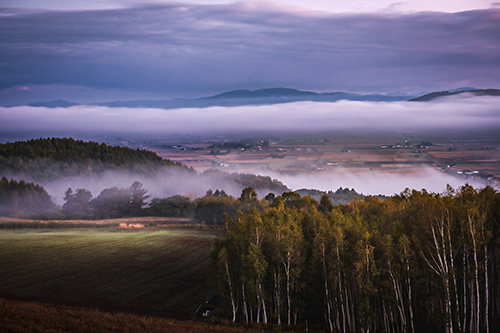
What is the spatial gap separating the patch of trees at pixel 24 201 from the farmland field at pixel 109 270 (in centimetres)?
6350

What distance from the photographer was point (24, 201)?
164875 millimetres

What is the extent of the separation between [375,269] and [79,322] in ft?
84.1

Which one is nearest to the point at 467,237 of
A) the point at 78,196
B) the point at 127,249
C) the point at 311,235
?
the point at 311,235

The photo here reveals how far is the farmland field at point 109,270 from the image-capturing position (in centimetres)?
4956

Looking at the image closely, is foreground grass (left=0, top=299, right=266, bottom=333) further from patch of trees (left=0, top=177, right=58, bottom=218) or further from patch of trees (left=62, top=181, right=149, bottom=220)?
patch of trees (left=0, top=177, right=58, bottom=218)

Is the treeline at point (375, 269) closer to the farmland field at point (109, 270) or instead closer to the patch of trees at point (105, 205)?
the farmland field at point (109, 270)

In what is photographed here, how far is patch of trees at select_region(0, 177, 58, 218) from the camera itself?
6097 inches

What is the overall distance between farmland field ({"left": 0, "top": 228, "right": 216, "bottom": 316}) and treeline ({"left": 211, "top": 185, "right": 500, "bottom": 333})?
8388mm

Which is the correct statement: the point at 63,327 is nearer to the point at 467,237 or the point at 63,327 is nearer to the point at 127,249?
the point at 467,237

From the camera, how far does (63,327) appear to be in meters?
34.5

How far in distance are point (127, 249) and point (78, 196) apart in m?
89.1

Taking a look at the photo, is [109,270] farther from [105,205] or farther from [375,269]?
[105,205]

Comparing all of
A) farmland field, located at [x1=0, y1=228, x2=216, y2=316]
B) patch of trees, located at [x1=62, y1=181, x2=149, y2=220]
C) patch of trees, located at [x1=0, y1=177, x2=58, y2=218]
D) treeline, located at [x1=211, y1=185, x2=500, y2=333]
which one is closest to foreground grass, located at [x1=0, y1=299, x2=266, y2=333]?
farmland field, located at [x1=0, y1=228, x2=216, y2=316]

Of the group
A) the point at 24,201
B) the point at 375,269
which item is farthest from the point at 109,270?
the point at 24,201
